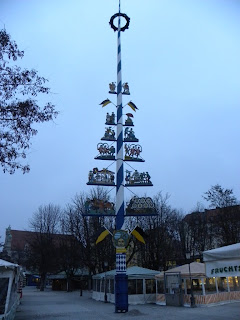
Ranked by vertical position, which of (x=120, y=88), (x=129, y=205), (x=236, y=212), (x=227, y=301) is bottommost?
(x=227, y=301)

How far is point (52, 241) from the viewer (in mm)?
52812

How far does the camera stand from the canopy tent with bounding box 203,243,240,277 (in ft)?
Answer: 25.7

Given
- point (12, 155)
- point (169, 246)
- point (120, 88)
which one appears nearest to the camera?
point (12, 155)

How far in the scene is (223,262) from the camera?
813 centimetres

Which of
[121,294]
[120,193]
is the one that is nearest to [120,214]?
[120,193]

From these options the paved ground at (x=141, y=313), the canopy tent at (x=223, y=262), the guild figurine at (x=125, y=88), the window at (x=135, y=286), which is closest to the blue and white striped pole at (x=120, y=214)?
the guild figurine at (x=125, y=88)

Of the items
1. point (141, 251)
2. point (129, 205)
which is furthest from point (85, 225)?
point (129, 205)

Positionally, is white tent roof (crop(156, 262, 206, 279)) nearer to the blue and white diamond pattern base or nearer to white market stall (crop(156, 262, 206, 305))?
white market stall (crop(156, 262, 206, 305))

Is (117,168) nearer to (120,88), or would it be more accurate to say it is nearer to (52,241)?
(120,88)

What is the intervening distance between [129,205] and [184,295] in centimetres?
742

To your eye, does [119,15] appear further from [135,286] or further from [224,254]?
[224,254]

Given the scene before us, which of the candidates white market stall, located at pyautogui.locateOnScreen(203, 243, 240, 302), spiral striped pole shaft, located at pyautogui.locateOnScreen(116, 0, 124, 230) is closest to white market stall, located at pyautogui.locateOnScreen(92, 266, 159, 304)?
spiral striped pole shaft, located at pyautogui.locateOnScreen(116, 0, 124, 230)

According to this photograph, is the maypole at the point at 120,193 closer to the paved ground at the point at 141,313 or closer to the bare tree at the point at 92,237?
the paved ground at the point at 141,313

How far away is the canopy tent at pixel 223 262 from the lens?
7828mm
